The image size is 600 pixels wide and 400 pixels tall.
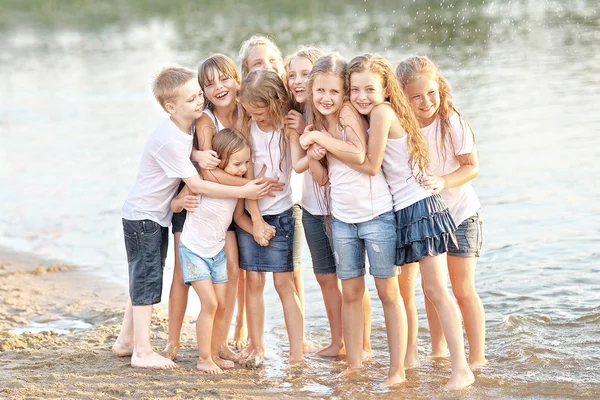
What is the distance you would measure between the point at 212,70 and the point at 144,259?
105 centimetres

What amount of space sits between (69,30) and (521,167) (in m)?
21.2

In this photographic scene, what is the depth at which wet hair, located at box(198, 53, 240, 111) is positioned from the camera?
4652 millimetres

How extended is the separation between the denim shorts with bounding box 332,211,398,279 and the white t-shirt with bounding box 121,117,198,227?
83cm

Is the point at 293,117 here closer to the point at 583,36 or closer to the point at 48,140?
the point at 48,140

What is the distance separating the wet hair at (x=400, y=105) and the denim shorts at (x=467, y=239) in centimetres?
41

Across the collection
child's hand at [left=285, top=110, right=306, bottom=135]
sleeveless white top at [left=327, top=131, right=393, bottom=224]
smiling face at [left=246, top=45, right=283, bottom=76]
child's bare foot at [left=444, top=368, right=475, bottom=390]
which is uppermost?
smiling face at [left=246, top=45, right=283, bottom=76]

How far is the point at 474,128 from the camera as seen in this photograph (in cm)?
1085

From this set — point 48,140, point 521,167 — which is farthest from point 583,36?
point 48,140

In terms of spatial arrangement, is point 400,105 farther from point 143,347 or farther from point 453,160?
point 143,347

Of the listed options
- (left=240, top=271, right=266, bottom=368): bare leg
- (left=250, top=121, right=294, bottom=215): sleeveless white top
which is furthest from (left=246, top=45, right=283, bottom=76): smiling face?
(left=240, top=271, right=266, bottom=368): bare leg

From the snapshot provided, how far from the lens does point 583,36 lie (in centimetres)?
1697

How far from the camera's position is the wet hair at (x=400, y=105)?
4.22m

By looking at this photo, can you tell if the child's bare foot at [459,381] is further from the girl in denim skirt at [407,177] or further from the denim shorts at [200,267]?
the denim shorts at [200,267]

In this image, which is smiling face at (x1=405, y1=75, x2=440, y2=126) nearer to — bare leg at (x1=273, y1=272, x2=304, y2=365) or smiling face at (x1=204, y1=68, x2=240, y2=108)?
smiling face at (x1=204, y1=68, x2=240, y2=108)
